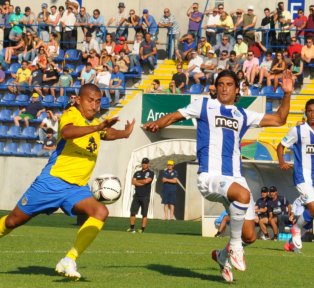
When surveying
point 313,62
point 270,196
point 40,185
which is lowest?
point 270,196

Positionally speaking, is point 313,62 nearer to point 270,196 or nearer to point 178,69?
point 178,69

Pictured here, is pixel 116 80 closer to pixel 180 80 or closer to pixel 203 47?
pixel 180 80

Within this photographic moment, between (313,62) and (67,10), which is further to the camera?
(67,10)

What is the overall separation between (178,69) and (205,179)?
70.6 feet

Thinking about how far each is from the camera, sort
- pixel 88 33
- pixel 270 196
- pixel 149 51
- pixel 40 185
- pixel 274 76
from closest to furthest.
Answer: pixel 40 185, pixel 270 196, pixel 274 76, pixel 149 51, pixel 88 33

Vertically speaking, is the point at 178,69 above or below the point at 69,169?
below

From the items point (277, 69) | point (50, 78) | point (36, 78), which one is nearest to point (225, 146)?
point (277, 69)

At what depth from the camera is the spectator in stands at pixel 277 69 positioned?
1213 inches

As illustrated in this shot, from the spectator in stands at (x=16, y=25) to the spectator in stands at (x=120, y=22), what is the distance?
3.21 meters

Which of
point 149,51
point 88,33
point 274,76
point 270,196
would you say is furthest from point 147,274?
point 88,33

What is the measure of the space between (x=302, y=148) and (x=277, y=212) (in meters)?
8.16

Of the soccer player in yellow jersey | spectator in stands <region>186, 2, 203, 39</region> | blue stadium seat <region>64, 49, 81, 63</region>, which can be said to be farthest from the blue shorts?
blue stadium seat <region>64, 49, 81, 63</region>

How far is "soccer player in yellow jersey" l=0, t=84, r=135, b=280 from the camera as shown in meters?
10.8

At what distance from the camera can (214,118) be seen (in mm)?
11336
